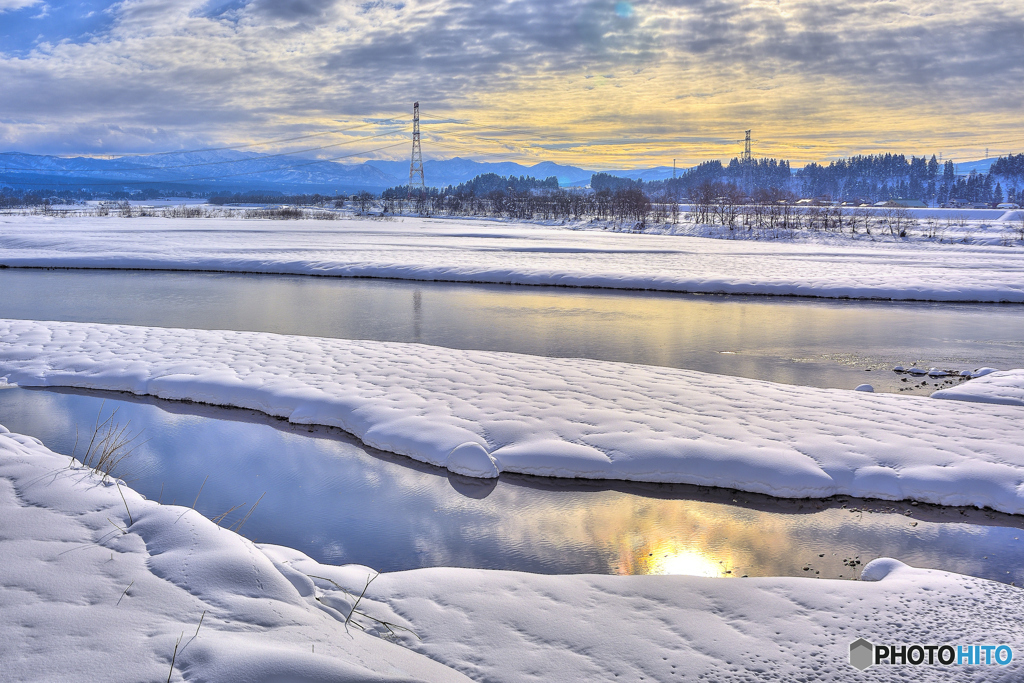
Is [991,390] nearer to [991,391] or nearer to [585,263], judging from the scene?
[991,391]

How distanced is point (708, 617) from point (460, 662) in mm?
1524

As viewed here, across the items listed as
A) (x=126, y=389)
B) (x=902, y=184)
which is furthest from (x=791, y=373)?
(x=902, y=184)

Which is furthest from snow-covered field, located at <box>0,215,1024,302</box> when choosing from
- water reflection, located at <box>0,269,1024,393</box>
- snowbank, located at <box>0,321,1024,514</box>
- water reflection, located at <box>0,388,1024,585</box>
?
water reflection, located at <box>0,388,1024,585</box>

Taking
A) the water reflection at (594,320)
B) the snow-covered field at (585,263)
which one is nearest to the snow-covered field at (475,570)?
the water reflection at (594,320)

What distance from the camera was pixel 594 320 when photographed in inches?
613

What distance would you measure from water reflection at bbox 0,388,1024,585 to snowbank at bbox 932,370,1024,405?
3729 millimetres

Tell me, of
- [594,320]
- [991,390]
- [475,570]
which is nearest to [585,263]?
[594,320]

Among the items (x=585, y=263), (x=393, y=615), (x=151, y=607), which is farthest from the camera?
(x=585, y=263)

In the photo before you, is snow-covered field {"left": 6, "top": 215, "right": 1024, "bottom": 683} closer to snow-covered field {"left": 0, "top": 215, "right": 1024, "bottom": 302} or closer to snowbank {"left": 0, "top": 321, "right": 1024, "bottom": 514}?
snowbank {"left": 0, "top": 321, "right": 1024, "bottom": 514}

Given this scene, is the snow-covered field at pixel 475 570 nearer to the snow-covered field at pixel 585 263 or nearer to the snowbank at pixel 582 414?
the snowbank at pixel 582 414

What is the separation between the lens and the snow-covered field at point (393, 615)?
9.13 ft

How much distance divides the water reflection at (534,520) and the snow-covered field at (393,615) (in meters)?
→ 0.51

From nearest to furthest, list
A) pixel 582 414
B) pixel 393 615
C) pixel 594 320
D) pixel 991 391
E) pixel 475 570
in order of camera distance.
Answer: pixel 393 615 < pixel 475 570 < pixel 582 414 < pixel 991 391 < pixel 594 320

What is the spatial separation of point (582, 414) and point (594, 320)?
26.6ft
